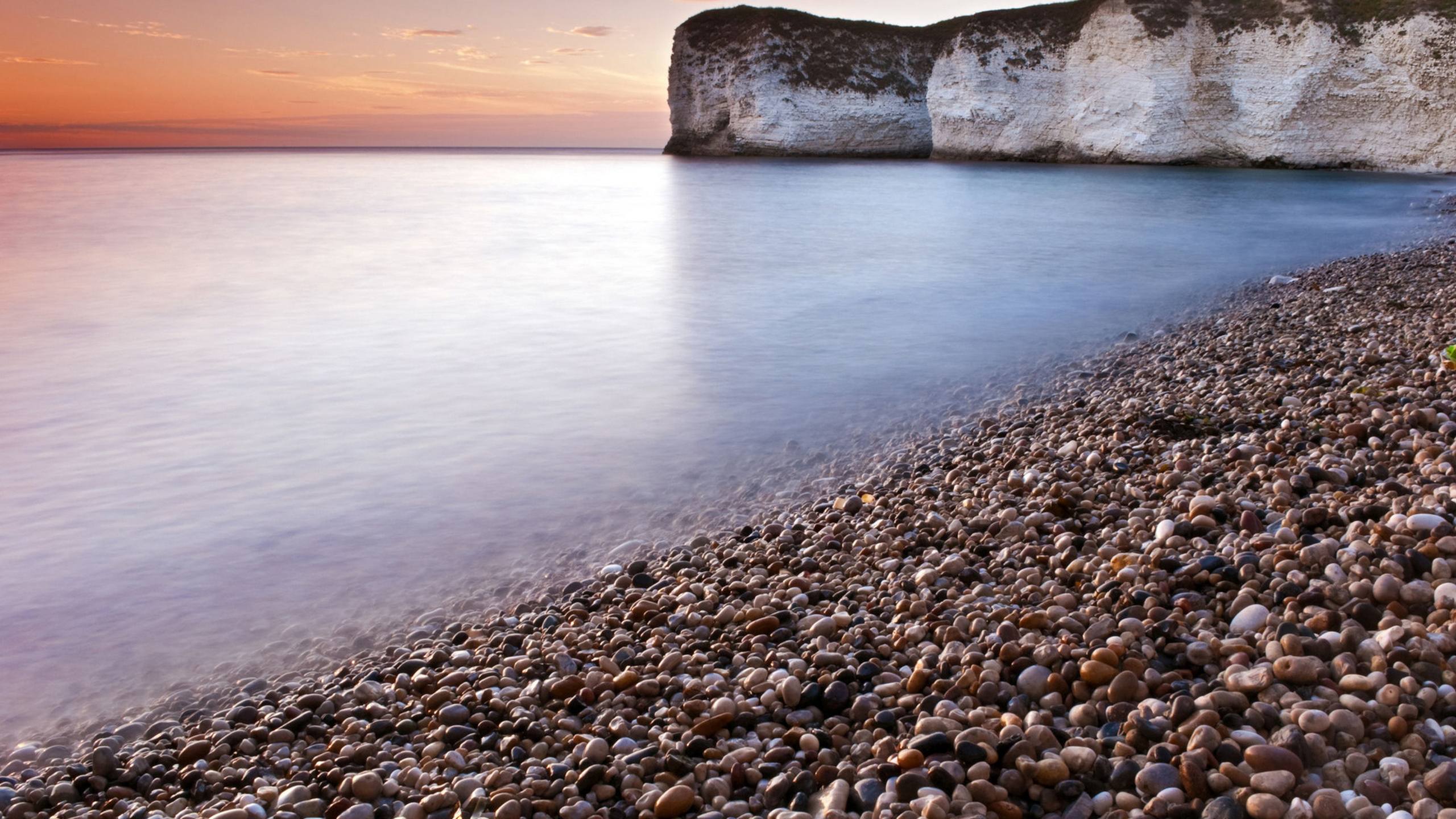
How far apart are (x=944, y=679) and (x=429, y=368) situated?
7346mm

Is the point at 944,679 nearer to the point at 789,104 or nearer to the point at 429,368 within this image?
the point at 429,368

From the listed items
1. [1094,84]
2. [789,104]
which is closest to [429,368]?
[1094,84]

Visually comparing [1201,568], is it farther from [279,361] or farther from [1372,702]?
[279,361]

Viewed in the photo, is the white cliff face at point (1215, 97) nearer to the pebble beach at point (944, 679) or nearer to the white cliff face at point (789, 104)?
the white cliff face at point (789, 104)

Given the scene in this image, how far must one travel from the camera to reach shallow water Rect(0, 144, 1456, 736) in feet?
14.9

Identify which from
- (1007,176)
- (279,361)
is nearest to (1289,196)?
(1007,176)

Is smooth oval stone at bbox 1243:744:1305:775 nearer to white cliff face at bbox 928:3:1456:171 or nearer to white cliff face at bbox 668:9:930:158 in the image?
white cliff face at bbox 928:3:1456:171

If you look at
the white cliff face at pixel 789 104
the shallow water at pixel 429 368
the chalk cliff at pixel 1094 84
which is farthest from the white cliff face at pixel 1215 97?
the shallow water at pixel 429 368

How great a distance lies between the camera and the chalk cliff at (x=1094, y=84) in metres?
37.4

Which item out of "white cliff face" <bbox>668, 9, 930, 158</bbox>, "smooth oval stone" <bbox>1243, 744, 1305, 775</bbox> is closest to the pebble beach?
"smooth oval stone" <bbox>1243, 744, 1305, 775</bbox>

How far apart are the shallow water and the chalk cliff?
17652 mm

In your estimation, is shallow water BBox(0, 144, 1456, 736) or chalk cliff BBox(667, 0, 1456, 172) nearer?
shallow water BBox(0, 144, 1456, 736)

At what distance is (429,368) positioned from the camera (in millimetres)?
9086

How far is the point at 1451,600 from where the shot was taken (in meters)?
2.69
